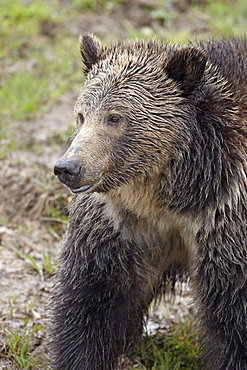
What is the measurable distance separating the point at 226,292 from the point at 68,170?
4.69 feet

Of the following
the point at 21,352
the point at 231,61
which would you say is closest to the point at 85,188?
the point at 231,61

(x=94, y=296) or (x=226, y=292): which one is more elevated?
(x=226, y=292)

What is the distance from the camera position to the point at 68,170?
4184 mm

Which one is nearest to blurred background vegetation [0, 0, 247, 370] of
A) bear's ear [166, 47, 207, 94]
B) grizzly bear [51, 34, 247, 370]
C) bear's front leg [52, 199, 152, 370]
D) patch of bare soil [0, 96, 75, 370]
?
patch of bare soil [0, 96, 75, 370]

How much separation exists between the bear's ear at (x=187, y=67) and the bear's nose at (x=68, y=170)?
966 millimetres

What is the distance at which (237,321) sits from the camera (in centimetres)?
469

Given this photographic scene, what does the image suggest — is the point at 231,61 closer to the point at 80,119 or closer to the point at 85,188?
the point at 80,119

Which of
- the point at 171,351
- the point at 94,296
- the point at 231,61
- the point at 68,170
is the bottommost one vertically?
the point at 171,351

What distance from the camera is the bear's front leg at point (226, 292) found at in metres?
4.64

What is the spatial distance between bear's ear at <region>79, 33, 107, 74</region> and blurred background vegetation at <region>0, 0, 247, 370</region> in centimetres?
234

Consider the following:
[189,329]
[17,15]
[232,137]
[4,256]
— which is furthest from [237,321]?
[17,15]

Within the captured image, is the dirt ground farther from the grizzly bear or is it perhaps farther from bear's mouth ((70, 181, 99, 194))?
bear's mouth ((70, 181, 99, 194))

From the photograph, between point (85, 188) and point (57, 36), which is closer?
point (85, 188)

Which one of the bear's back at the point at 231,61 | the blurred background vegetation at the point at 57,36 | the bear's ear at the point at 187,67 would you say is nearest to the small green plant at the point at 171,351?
the blurred background vegetation at the point at 57,36
